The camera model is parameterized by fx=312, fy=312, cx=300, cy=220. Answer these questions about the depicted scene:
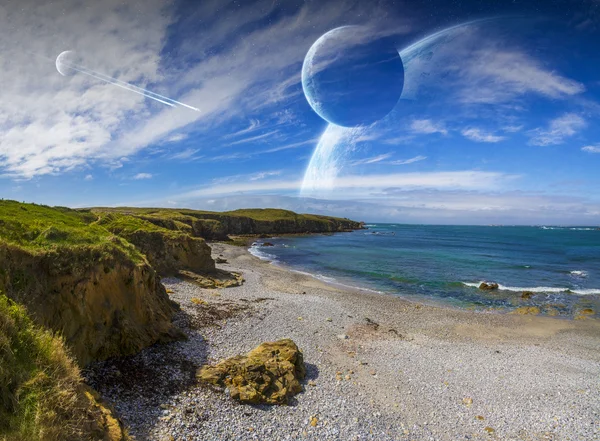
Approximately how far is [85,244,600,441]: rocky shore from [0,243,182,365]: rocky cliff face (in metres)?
0.84

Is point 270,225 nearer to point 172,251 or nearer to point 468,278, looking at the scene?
point 468,278

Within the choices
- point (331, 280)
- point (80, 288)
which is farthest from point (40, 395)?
point (331, 280)

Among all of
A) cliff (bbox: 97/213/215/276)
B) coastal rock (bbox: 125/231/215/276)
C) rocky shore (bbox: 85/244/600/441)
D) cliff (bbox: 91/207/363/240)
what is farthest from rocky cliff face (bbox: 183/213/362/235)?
rocky shore (bbox: 85/244/600/441)

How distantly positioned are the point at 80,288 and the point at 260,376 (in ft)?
27.3

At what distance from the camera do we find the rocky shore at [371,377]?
36.0 ft

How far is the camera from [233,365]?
44.4ft

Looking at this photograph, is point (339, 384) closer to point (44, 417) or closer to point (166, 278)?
point (44, 417)

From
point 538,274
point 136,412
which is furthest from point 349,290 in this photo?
point 538,274

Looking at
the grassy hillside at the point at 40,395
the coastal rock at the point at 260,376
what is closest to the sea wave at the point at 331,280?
the coastal rock at the point at 260,376

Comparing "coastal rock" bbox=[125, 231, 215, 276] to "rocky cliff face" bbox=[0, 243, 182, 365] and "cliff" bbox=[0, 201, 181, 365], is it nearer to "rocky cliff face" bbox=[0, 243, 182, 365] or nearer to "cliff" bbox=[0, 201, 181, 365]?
"cliff" bbox=[0, 201, 181, 365]

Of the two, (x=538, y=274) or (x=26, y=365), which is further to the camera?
(x=538, y=274)

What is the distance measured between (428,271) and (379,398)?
132ft

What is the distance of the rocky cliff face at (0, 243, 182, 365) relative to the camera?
38.0 ft

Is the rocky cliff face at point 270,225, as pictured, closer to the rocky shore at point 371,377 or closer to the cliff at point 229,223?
the cliff at point 229,223
